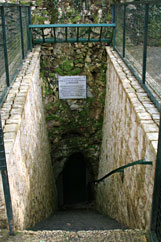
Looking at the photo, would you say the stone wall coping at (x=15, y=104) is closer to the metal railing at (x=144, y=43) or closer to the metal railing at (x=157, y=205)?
the metal railing at (x=157, y=205)

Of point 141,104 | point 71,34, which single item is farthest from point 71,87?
point 141,104

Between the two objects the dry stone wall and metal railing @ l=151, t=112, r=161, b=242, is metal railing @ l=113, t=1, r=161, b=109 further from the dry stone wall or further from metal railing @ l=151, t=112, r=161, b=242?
the dry stone wall

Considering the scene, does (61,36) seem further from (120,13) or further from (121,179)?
(121,179)

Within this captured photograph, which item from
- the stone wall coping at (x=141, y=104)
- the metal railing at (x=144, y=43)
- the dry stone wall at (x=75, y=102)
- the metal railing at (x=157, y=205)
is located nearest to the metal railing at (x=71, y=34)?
the dry stone wall at (x=75, y=102)

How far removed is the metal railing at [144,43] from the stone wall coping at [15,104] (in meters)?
1.72

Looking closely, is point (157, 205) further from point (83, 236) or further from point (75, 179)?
point (75, 179)

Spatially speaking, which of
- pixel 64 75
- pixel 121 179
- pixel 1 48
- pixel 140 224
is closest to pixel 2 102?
pixel 1 48

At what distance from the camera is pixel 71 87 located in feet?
22.2

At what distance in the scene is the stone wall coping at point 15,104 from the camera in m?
2.77

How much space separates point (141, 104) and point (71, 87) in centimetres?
361

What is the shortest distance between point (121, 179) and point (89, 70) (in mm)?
3536

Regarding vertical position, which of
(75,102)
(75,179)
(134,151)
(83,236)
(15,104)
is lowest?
(75,179)

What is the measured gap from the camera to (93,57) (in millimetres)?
6676

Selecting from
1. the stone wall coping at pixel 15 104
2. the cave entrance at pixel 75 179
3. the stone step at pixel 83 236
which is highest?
the stone wall coping at pixel 15 104
